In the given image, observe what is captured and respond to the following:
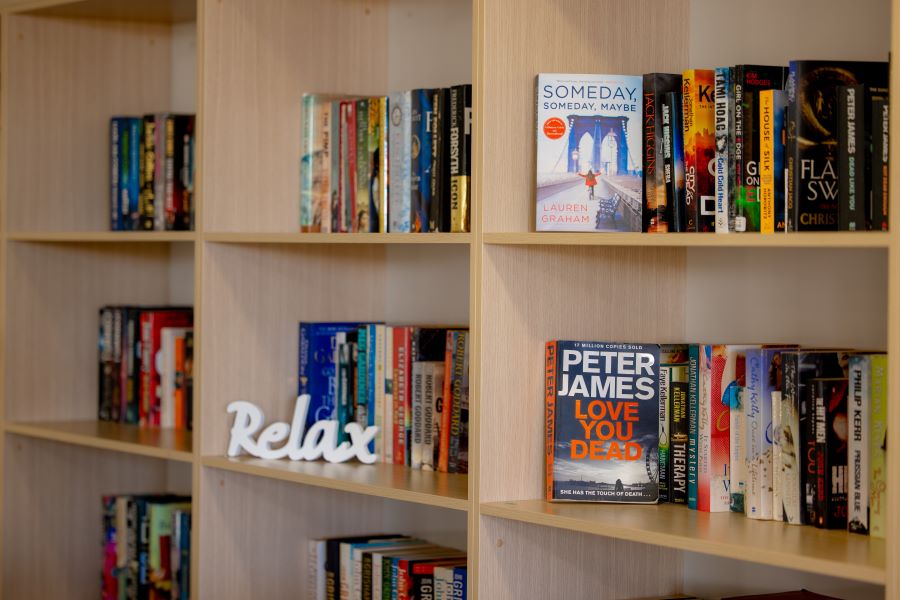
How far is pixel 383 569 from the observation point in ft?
6.90

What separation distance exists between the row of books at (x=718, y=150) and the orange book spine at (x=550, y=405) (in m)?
0.19

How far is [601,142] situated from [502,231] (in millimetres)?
196

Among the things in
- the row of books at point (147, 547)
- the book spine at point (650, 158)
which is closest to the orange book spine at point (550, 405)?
the book spine at point (650, 158)

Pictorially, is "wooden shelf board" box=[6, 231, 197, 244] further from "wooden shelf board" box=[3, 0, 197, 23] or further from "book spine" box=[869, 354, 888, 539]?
"book spine" box=[869, 354, 888, 539]

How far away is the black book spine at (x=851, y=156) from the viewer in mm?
1439

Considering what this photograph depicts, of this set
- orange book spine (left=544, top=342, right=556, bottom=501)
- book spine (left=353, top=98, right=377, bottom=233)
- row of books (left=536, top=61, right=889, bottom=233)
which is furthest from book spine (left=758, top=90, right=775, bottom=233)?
book spine (left=353, top=98, right=377, bottom=233)

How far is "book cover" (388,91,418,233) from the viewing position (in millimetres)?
1983

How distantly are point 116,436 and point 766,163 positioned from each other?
4.64 ft

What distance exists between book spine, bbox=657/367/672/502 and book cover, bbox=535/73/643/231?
228 millimetres

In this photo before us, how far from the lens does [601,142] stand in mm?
1729

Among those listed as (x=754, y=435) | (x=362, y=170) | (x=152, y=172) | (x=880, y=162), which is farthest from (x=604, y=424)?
(x=152, y=172)

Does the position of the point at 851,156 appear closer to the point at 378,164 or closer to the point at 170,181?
the point at 378,164

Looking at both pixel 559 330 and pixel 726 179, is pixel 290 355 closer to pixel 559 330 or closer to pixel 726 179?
pixel 559 330

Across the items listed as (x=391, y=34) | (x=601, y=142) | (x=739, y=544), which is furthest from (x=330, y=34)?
(x=739, y=544)
